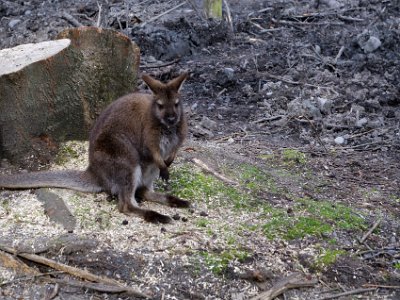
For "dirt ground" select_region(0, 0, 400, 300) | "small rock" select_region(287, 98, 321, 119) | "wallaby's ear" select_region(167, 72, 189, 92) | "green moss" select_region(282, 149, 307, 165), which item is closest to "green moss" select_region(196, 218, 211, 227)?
"dirt ground" select_region(0, 0, 400, 300)

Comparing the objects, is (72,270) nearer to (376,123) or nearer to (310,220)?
(310,220)

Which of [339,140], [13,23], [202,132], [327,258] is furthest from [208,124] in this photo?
[13,23]

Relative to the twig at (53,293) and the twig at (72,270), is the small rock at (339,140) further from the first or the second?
the twig at (53,293)

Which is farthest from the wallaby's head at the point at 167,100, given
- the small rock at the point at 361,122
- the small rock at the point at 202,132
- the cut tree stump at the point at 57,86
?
the small rock at the point at 361,122

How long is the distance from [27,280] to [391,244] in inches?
104

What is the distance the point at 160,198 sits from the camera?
5469 millimetres

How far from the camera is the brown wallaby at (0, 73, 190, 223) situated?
17.5 feet

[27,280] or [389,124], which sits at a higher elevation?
[27,280]

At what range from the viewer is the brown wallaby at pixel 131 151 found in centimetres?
533

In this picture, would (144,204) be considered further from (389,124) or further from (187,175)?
(389,124)

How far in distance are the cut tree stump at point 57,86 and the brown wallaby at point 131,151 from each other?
20.5 inches

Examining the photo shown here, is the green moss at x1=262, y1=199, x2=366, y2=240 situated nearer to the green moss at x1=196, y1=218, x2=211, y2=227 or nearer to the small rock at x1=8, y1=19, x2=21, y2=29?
the green moss at x1=196, y1=218, x2=211, y2=227

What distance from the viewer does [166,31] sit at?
10133 millimetres

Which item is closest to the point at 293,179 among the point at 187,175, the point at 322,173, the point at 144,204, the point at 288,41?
the point at 322,173
